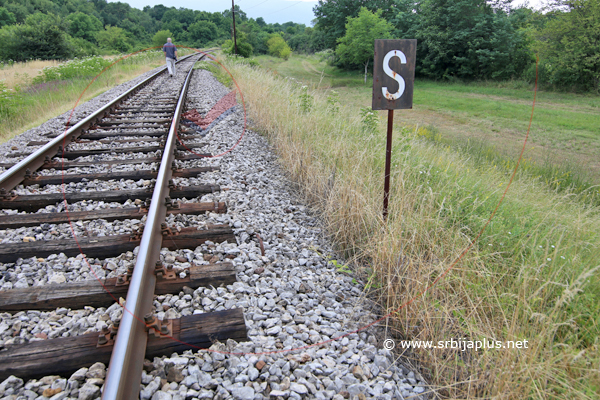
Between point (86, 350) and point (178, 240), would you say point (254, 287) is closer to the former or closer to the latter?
point (178, 240)

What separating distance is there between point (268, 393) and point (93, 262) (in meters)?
1.72

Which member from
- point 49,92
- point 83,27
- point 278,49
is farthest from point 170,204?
point 83,27

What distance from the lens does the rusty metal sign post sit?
2744 millimetres

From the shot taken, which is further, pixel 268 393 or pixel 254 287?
pixel 254 287

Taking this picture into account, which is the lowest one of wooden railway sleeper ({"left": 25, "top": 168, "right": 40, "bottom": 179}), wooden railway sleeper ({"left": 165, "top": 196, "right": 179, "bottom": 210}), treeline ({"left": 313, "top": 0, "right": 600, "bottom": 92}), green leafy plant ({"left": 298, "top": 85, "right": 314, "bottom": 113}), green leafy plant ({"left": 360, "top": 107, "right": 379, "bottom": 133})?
wooden railway sleeper ({"left": 165, "top": 196, "right": 179, "bottom": 210})

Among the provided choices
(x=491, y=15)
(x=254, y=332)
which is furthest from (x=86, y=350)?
(x=491, y=15)

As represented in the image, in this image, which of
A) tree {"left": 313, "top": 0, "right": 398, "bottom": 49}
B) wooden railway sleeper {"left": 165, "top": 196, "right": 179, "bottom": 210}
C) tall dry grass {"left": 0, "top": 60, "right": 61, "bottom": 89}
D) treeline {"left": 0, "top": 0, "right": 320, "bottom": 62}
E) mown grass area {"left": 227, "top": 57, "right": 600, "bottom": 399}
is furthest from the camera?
tree {"left": 313, "top": 0, "right": 398, "bottom": 49}

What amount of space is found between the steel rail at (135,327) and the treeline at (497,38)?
81.9 feet

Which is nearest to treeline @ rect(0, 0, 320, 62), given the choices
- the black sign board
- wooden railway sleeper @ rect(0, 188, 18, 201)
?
wooden railway sleeper @ rect(0, 188, 18, 201)

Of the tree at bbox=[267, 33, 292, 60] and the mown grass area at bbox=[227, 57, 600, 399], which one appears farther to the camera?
the tree at bbox=[267, 33, 292, 60]

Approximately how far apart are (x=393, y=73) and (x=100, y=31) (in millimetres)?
→ 80594

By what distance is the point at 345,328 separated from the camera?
86.1 inches

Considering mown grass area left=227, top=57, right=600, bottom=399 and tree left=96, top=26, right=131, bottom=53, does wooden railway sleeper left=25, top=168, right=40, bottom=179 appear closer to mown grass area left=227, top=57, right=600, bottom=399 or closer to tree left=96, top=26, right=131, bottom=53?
mown grass area left=227, top=57, right=600, bottom=399

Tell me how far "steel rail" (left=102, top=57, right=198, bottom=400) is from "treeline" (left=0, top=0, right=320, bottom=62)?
39.0 m
